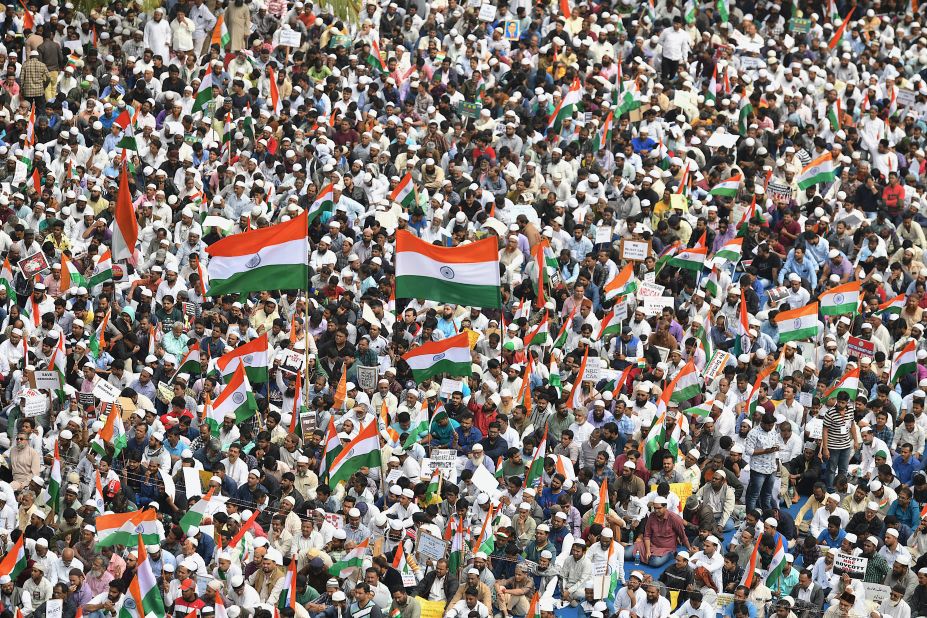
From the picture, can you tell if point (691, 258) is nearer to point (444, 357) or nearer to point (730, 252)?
point (730, 252)

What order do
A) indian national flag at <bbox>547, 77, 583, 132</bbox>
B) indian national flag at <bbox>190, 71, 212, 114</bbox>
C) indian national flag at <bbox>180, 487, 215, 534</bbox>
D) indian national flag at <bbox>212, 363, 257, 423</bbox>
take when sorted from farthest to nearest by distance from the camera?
indian national flag at <bbox>547, 77, 583, 132</bbox> → indian national flag at <bbox>190, 71, 212, 114</bbox> → indian national flag at <bbox>212, 363, 257, 423</bbox> → indian national flag at <bbox>180, 487, 215, 534</bbox>

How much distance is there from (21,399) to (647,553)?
7795 mm

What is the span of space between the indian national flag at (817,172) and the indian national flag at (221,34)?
31.2 feet

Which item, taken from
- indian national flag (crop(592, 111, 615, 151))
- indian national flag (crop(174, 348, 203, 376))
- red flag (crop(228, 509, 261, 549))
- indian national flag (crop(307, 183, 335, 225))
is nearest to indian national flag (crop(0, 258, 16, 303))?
indian national flag (crop(174, 348, 203, 376))

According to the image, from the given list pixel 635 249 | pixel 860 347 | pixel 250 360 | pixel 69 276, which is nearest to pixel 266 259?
pixel 250 360

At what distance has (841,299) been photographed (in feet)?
Answer: 95.0

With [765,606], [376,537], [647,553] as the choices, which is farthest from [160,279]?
[765,606]

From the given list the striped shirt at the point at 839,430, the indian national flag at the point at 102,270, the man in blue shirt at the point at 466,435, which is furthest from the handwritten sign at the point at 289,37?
the striped shirt at the point at 839,430

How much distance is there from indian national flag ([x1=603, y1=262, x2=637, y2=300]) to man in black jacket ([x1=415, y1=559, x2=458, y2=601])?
659 cm

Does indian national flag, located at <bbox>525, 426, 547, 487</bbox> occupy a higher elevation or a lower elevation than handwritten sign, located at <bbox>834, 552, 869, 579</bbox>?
higher

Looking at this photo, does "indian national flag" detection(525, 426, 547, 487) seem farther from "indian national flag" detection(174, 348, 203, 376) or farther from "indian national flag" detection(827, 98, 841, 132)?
"indian national flag" detection(827, 98, 841, 132)

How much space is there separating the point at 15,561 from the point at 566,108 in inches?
530

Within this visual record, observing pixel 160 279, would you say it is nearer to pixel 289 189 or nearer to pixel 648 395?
pixel 289 189

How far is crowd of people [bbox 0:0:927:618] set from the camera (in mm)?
23906
